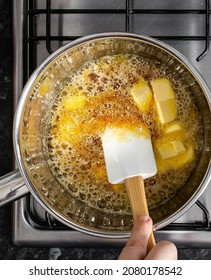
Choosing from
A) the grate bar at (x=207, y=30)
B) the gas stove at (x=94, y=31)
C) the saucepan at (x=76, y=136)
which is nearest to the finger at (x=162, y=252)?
the saucepan at (x=76, y=136)

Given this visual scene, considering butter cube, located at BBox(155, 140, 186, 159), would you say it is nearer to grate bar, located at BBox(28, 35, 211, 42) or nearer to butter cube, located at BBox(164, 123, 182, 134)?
butter cube, located at BBox(164, 123, 182, 134)

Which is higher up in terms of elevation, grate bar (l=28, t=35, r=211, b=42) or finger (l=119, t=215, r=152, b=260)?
grate bar (l=28, t=35, r=211, b=42)

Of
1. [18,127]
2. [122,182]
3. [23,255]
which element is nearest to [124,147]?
[122,182]

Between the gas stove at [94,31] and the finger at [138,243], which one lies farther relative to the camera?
the gas stove at [94,31]

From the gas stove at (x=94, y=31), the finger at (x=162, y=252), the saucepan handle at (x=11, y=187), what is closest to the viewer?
the finger at (x=162, y=252)

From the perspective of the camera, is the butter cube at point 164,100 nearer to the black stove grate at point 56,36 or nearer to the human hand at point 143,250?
the black stove grate at point 56,36

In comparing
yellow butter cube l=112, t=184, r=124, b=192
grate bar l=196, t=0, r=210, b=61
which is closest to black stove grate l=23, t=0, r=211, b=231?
grate bar l=196, t=0, r=210, b=61
